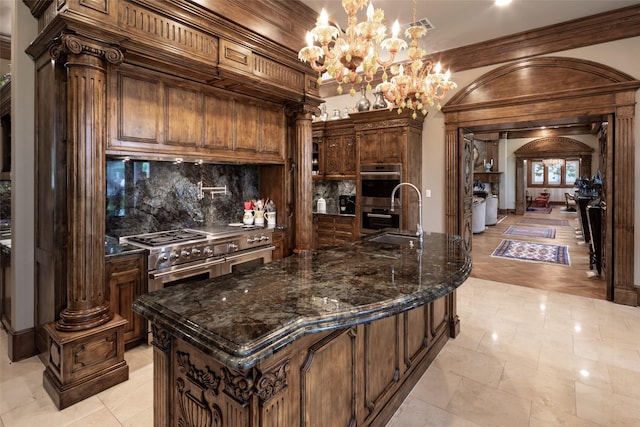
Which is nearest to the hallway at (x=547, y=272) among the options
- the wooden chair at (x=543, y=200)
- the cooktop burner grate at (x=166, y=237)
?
the cooktop burner grate at (x=166, y=237)

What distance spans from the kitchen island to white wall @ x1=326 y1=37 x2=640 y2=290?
3.40 meters

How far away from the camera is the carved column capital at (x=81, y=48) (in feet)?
7.39

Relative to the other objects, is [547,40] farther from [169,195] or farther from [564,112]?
[169,195]

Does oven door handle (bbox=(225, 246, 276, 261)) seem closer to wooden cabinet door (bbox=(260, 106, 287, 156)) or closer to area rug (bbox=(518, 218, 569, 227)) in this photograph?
wooden cabinet door (bbox=(260, 106, 287, 156))

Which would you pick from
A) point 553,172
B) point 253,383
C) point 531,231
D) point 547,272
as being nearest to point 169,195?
point 253,383

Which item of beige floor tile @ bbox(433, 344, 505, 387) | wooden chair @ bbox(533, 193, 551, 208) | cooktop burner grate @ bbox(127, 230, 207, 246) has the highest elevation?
wooden chair @ bbox(533, 193, 551, 208)

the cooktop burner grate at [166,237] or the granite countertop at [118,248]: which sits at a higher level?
the cooktop burner grate at [166,237]

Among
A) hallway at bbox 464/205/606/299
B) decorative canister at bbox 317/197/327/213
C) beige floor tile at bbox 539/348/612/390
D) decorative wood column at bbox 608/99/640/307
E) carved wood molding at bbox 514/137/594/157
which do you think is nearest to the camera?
beige floor tile at bbox 539/348/612/390

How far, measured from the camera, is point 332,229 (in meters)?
6.39

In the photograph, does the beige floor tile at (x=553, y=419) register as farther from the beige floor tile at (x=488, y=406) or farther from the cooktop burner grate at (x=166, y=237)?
the cooktop burner grate at (x=166, y=237)

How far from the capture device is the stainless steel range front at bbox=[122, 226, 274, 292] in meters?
3.00

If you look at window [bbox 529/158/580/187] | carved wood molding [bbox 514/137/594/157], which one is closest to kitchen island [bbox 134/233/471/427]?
carved wood molding [bbox 514/137/594/157]

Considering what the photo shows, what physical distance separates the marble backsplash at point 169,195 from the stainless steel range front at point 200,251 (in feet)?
0.58

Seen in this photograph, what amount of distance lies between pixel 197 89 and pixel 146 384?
2631 mm
